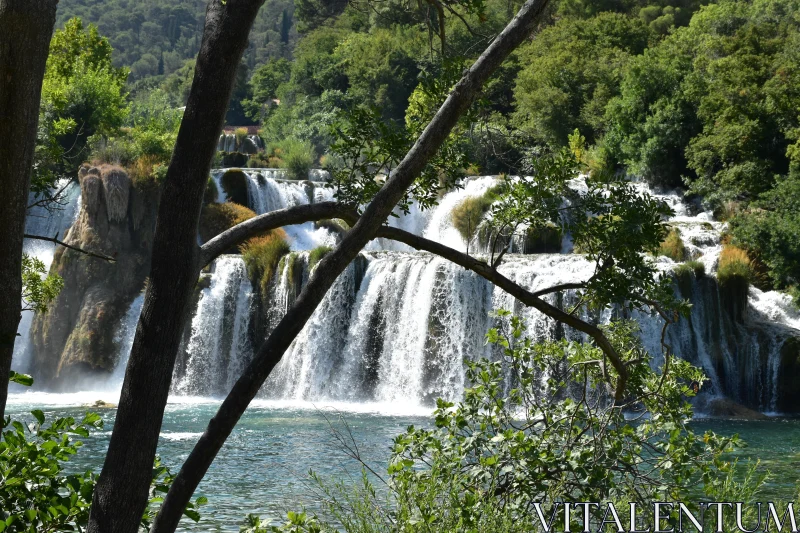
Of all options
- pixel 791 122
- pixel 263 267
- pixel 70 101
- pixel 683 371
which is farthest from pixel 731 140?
pixel 683 371

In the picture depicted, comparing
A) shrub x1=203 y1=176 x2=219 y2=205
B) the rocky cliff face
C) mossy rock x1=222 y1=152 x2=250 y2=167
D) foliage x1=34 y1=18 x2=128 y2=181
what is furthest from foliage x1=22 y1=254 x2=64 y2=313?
mossy rock x1=222 y1=152 x2=250 y2=167

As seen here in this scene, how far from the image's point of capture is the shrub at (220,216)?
89.1 feet

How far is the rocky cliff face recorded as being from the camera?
2586cm

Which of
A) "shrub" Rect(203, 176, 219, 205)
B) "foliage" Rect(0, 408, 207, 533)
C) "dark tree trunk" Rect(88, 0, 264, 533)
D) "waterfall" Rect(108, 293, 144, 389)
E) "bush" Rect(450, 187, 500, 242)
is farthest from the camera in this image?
"shrub" Rect(203, 176, 219, 205)

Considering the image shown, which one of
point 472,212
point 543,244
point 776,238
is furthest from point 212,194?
point 776,238

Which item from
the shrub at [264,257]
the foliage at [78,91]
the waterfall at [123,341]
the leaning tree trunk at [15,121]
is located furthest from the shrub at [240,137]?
the leaning tree trunk at [15,121]

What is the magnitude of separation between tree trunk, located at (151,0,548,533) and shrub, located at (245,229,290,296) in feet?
64.4

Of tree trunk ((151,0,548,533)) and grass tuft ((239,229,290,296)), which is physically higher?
grass tuft ((239,229,290,296))

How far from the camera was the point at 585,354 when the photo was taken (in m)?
5.78

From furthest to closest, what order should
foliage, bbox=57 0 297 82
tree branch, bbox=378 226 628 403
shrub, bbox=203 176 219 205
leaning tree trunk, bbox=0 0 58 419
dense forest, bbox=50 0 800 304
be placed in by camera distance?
foliage, bbox=57 0 297 82
shrub, bbox=203 176 219 205
dense forest, bbox=50 0 800 304
tree branch, bbox=378 226 628 403
leaning tree trunk, bbox=0 0 58 419

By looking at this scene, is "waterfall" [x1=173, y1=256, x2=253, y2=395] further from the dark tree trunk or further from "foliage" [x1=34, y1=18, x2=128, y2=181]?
the dark tree trunk

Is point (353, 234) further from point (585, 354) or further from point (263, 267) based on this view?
point (263, 267)

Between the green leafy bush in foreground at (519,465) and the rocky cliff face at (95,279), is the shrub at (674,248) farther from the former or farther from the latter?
the green leafy bush in foreground at (519,465)

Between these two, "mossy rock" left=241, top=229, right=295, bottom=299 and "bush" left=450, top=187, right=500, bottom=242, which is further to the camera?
Result: "bush" left=450, top=187, right=500, bottom=242
